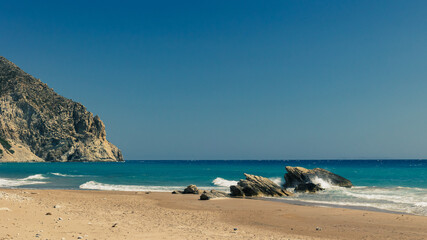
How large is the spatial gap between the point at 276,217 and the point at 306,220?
175cm

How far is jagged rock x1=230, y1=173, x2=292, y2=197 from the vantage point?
3322 centimetres

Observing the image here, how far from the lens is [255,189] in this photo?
33.8 metres

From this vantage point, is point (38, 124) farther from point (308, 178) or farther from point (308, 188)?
point (308, 188)

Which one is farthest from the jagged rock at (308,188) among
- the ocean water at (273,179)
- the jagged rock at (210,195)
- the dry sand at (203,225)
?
the dry sand at (203,225)

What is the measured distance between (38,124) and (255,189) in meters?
167

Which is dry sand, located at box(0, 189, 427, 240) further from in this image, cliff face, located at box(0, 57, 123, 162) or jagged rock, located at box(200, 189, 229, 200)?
cliff face, located at box(0, 57, 123, 162)

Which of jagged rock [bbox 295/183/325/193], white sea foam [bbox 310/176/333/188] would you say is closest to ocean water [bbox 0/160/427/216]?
white sea foam [bbox 310/176/333/188]

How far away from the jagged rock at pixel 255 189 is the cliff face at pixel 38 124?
15557 centimetres

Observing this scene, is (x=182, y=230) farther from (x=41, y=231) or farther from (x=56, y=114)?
(x=56, y=114)

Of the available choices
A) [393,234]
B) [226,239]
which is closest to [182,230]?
[226,239]

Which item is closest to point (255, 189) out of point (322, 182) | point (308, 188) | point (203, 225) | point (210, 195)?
point (210, 195)

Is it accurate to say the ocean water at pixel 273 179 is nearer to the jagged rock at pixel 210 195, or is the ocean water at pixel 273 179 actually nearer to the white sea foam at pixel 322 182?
the white sea foam at pixel 322 182

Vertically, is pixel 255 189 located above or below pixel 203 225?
below

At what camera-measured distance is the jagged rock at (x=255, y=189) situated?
3322 centimetres
